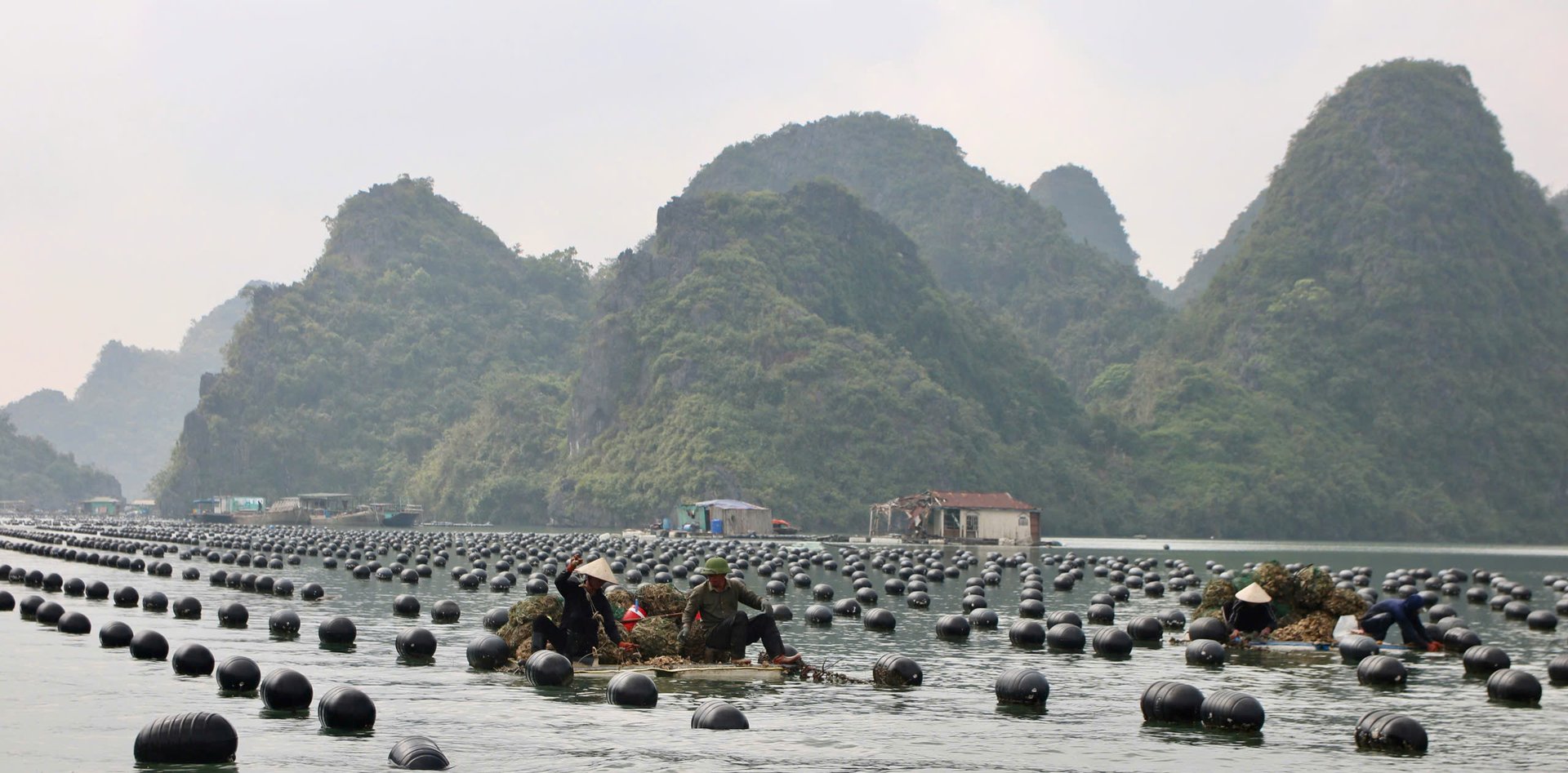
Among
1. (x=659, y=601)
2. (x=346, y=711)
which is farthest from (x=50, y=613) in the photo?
(x=346, y=711)

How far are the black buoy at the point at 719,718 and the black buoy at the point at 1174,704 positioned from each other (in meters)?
4.98

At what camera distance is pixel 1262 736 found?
61.0ft

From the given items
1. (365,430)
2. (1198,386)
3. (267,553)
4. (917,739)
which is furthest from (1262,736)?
(365,430)

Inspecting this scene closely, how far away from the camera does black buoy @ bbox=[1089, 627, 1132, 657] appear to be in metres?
28.2

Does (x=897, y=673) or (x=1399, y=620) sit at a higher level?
(x=1399, y=620)

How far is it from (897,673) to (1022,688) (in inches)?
98.0

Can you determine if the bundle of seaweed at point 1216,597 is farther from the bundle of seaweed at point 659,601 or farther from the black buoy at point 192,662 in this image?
the black buoy at point 192,662

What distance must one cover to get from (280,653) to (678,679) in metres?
8.09

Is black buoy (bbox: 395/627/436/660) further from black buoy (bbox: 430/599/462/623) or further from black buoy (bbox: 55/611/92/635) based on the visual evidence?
black buoy (bbox: 430/599/462/623)

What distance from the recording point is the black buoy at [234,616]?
32.1 m

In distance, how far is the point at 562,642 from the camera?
904 inches

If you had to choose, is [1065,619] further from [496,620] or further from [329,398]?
[329,398]

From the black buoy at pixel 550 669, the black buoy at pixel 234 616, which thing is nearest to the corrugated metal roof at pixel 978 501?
the black buoy at pixel 234 616

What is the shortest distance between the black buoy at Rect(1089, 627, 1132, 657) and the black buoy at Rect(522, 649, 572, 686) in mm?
10370
